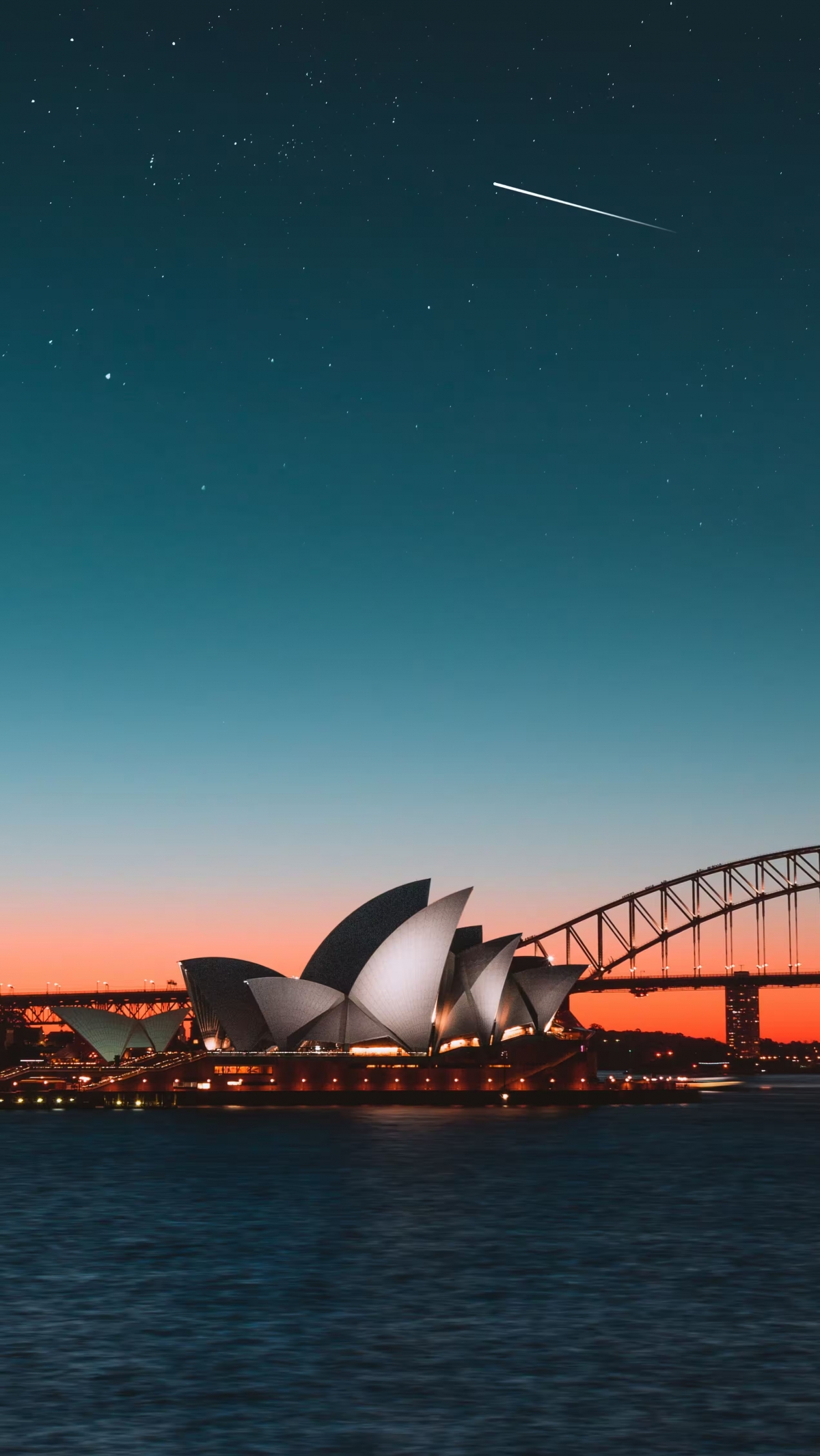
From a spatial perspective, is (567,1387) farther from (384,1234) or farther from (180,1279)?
(384,1234)

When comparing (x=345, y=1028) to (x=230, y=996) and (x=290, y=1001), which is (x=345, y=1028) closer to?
(x=290, y=1001)

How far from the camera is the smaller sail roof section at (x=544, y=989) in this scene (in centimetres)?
13762

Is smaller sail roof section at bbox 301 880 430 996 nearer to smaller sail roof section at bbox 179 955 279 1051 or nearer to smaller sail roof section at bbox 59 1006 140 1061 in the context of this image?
smaller sail roof section at bbox 179 955 279 1051

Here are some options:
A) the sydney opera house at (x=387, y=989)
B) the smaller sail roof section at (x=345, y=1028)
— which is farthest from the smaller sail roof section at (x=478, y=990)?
the smaller sail roof section at (x=345, y=1028)

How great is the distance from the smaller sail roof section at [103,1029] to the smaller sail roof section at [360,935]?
47099 mm

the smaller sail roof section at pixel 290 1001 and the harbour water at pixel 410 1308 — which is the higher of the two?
the smaller sail roof section at pixel 290 1001

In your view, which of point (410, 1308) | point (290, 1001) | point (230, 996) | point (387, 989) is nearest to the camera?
point (410, 1308)

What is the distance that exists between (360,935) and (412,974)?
23.4 feet

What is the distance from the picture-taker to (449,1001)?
12731 centimetres

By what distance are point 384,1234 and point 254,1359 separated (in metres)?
19.0

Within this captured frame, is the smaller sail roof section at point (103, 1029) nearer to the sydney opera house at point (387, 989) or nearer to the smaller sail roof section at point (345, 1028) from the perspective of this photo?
the sydney opera house at point (387, 989)

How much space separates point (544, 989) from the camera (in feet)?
453

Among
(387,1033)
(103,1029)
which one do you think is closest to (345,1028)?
(387,1033)

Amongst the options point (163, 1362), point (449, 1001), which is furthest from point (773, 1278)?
point (449, 1001)
